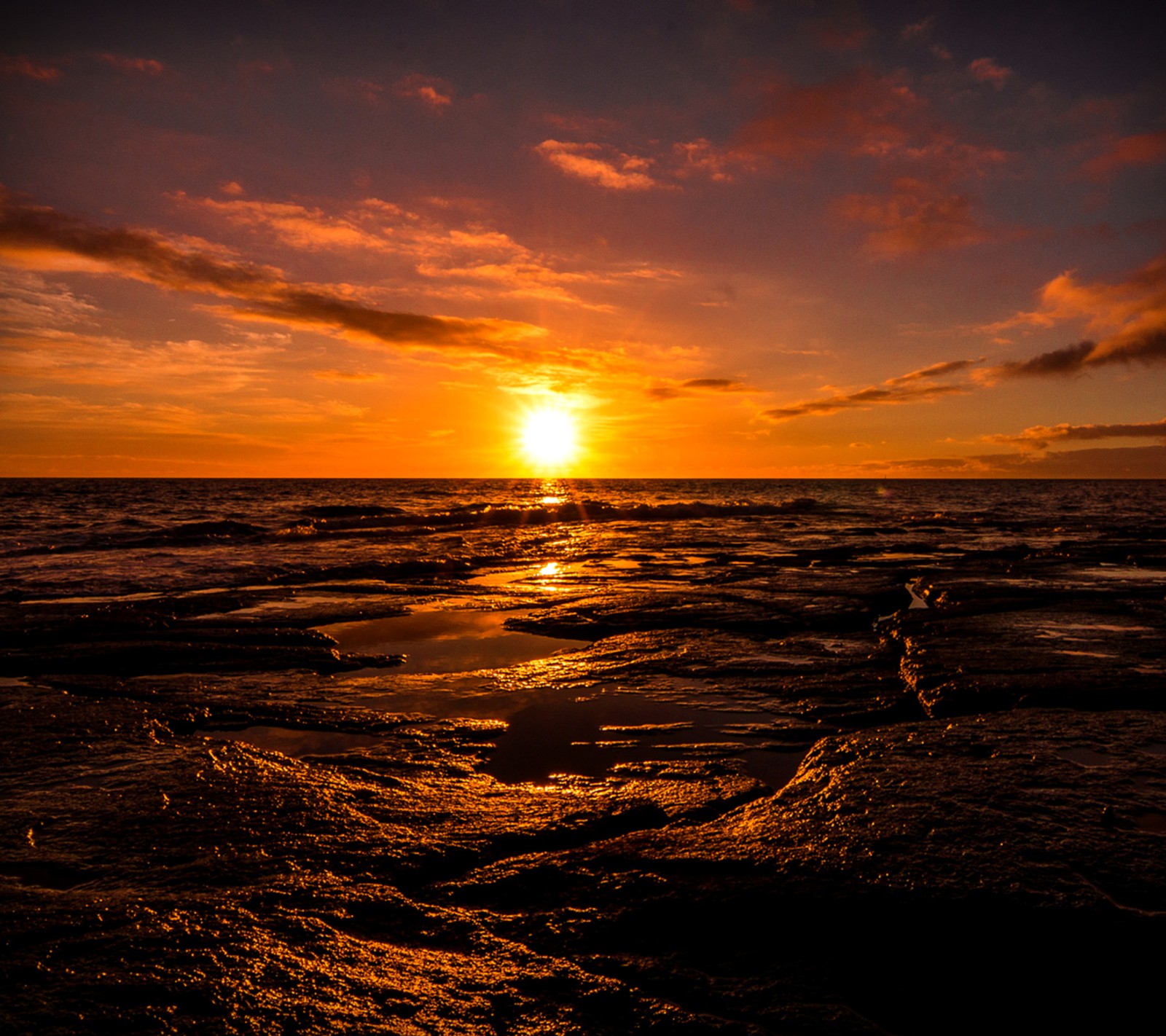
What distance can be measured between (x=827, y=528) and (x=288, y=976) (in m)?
38.1

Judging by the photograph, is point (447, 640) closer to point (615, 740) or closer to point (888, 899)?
point (615, 740)

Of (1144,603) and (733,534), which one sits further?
(733,534)

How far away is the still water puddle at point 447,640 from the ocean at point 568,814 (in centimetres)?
10

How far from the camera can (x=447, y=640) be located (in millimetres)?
11234

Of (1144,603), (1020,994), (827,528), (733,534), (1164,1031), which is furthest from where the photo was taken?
(827,528)

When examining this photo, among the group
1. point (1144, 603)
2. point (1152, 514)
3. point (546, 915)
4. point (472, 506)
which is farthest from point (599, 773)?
point (1152, 514)

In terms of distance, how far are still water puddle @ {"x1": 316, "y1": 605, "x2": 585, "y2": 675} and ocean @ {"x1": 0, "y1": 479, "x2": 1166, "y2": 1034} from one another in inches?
4.0

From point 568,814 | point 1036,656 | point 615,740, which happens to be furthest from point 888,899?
point 1036,656

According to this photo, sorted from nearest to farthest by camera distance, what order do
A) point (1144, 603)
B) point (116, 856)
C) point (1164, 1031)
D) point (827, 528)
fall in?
point (1164, 1031), point (116, 856), point (1144, 603), point (827, 528)

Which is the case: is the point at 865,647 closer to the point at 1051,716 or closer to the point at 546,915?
the point at 1051,716

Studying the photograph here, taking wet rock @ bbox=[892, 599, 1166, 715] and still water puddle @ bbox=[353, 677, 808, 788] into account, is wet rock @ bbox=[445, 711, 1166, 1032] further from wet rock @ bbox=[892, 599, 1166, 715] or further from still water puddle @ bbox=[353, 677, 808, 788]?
wet rock @ bbox=[892, 599, 1166, 715]

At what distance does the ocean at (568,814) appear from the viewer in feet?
10.3

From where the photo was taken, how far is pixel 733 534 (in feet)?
A: 114

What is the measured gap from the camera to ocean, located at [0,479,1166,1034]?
10.3 ft
